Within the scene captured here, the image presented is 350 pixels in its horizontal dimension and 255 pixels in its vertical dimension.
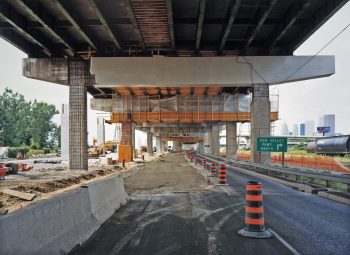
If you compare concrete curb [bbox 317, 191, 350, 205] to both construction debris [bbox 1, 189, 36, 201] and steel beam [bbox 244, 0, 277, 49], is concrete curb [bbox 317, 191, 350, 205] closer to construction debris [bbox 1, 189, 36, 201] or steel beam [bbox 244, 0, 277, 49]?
steel beam [bbox 244, 0, 277, 49]

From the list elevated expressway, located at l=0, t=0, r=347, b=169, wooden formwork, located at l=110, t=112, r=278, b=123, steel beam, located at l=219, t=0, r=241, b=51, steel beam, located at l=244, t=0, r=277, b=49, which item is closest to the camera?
steel beam, located at l=219, t=0, r=241, b=51

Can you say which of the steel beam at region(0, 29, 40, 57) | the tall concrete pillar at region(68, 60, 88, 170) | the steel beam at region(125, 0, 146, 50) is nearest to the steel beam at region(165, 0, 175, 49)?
the steel beam at region(125, 0, 146, 50)

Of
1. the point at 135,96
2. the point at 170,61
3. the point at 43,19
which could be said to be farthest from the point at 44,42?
the point at 135,96

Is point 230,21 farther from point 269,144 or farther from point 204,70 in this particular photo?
point 269,144

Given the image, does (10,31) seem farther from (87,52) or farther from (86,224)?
(86,224)

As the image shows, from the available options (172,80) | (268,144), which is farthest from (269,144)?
(172,80)

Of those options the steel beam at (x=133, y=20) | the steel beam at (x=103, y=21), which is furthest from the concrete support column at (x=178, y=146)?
the steel beam at (x=133, y=20)

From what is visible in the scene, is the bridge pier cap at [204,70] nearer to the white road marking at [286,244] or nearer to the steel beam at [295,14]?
the steel beam at [295,14]

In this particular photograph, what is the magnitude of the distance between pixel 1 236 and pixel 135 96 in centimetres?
4268

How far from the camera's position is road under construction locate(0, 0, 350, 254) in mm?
7820

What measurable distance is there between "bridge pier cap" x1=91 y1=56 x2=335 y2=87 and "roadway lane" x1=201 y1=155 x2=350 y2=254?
13.2 m

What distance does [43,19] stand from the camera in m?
21.1

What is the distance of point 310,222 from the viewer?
10.4 m

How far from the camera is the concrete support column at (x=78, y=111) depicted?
28.7m
